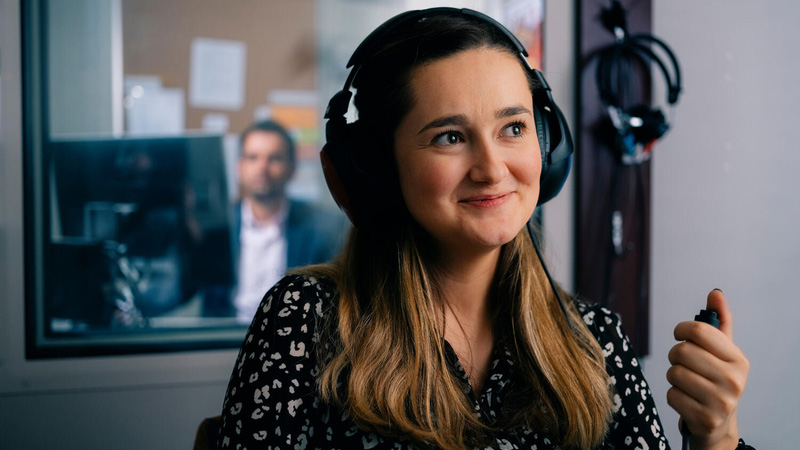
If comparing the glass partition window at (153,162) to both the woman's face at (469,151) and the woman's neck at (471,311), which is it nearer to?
the woman's neck at (471,311)

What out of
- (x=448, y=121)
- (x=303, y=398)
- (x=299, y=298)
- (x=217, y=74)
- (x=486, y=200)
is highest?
(x=217, y=74)

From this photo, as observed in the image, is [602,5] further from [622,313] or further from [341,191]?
[341,191]

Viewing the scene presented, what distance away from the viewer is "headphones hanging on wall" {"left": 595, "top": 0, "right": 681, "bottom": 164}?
4.42 ft

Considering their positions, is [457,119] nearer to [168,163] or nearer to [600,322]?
[600,322]

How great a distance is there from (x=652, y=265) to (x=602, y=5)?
0.70 meters

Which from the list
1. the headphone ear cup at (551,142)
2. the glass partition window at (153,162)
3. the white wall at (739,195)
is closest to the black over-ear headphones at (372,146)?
the headphone ear cup at (551,142)

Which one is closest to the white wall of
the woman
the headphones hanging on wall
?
the headphones hanging on wall

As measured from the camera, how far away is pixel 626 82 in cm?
147

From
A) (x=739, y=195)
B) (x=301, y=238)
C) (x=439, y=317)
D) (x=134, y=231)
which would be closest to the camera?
(x=439, y=317)

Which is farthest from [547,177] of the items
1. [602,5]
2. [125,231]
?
[125,231]

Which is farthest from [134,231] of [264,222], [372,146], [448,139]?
[448,139]

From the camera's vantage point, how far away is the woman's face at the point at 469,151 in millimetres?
757

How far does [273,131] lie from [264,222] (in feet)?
0.72

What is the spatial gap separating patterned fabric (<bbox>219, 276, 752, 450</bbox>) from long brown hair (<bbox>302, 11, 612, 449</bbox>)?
0.02m
